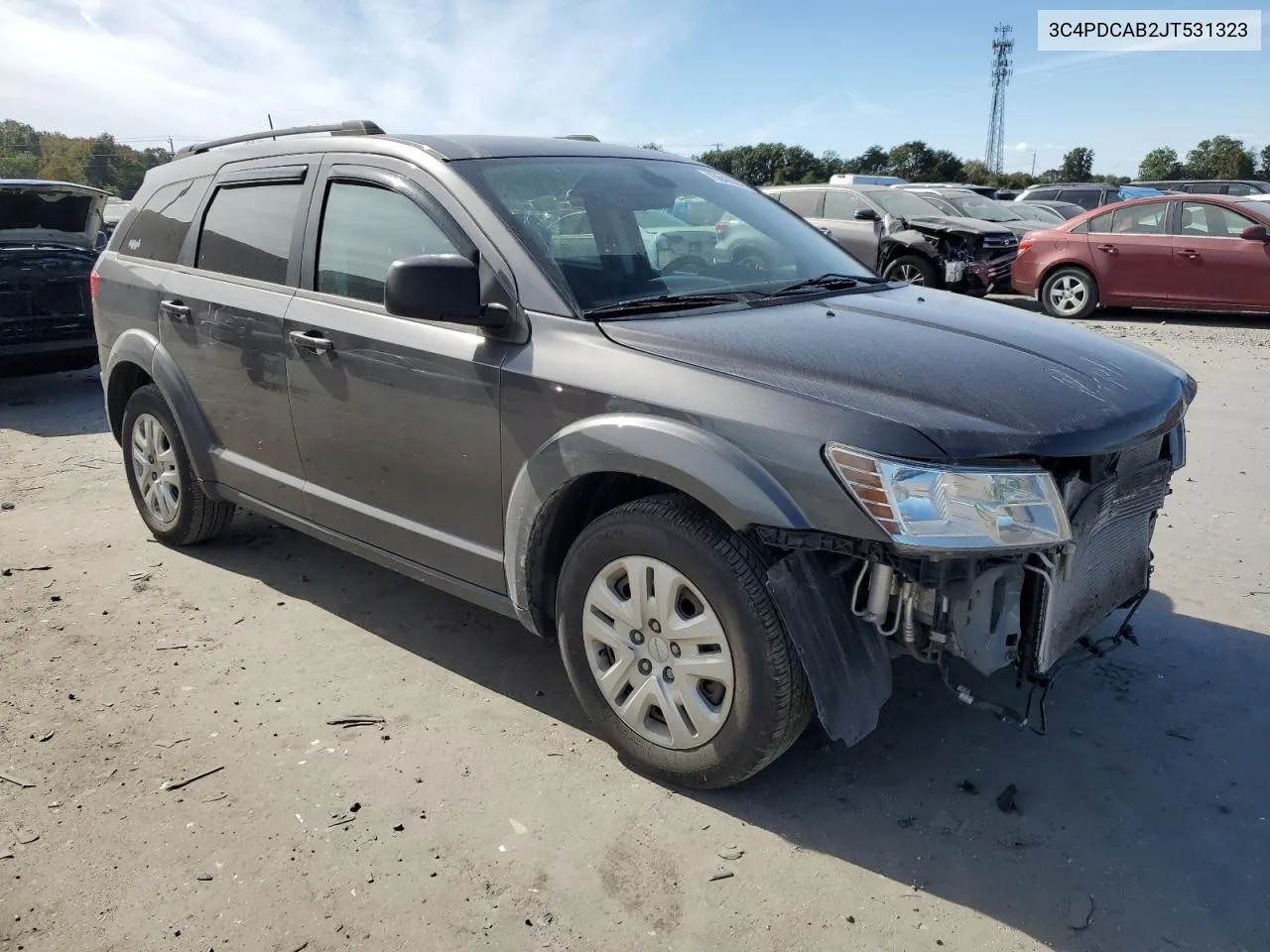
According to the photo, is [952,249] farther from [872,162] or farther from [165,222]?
[872,162]

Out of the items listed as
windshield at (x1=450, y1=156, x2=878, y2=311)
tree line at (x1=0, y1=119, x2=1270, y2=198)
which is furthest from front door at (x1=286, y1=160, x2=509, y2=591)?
tree line at (x1=0, y1=119, x2=1270, y2=198)

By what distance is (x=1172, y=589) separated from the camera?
167 inches

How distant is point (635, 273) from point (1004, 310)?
4.65 ft

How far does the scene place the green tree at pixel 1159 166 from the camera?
60000 mm

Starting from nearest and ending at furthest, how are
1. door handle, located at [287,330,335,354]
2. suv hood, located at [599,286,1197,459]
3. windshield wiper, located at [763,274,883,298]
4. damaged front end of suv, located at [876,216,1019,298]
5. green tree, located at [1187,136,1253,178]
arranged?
suv hood, located at [599,286,1197,459] < windshield wiper, located at [763,274,883,298] < door handle, located at [287,330,335,354] < damaged front end of suv, located at [876,216,1019,298] < green tree, located at [1187,136,1253,178]

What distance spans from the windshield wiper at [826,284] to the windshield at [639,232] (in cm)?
3

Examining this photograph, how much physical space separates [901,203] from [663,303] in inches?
457

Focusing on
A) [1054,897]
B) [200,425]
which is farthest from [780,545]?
[200,425]

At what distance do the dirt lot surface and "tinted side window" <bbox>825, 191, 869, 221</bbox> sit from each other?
1011 cm

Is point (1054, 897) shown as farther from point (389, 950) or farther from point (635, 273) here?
point (635, 273)

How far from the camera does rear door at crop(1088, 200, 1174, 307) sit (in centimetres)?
1169

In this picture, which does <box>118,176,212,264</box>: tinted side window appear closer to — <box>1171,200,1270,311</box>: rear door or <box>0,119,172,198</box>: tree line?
<box>1171,200,1270,311</box>: rear door

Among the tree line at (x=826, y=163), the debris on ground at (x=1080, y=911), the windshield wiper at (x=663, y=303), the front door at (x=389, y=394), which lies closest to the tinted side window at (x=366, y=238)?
the front door at (x=389, y=394)

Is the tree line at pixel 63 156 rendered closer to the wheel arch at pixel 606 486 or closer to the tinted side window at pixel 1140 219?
the tinted side window at pixel 1140 219
